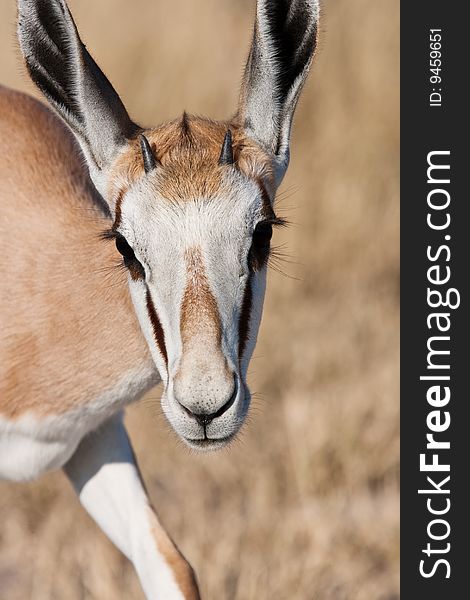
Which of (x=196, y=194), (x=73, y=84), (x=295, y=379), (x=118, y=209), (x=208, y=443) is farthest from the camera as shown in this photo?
(x=295, y=379)

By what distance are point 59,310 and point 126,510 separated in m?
0.75

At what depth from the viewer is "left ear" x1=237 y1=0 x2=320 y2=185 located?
4.11 metres

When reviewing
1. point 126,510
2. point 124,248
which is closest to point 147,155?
point 124,248

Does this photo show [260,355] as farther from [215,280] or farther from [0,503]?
[215,280]

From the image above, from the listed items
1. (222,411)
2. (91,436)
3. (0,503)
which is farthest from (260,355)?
(222,411)

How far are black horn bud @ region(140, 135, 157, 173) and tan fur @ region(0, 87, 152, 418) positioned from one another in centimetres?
50

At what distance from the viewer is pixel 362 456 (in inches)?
264

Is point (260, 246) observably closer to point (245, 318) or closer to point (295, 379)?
point (245, 318)

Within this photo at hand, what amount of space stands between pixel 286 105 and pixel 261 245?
55 centimetres

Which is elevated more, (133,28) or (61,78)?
(133,28)

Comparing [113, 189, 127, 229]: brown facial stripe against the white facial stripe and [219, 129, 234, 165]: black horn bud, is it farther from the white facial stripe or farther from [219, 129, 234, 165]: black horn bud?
[219, 129, 234, 165]: black horn bud

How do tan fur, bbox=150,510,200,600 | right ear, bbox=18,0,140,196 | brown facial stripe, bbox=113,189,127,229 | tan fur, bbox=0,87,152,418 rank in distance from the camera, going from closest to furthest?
1. brown facial stripe, bbox=113,189,127,229
2. right ear, bbox=18,0,140,196
3. tan fur, bbox=0,87,152,418
4. tan fur, bbox=150,510,200,600

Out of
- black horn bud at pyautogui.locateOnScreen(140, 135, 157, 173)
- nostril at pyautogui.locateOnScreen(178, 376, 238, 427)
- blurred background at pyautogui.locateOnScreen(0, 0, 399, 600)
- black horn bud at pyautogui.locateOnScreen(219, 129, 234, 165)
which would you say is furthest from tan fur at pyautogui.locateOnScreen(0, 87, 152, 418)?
nostril at pyautogui.locateOnScreen(178, 376, 238, 427)

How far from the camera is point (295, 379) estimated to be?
25.0 ft
